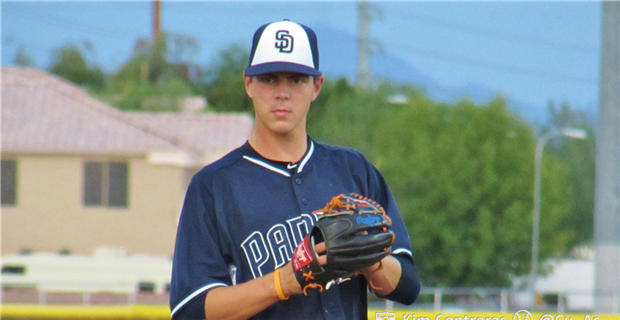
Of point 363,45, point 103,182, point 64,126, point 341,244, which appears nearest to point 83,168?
point 103,182

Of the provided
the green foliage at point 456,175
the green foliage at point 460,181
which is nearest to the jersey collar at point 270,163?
the green foliage at point 456,175

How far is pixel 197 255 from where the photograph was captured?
1967 millimetres

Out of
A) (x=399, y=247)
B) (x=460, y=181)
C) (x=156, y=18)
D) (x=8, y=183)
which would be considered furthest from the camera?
(x=156, y=18)

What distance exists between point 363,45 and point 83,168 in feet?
86.0

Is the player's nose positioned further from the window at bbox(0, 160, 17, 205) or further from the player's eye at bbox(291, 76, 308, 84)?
the window at bbox(0, 160, 17, 205)

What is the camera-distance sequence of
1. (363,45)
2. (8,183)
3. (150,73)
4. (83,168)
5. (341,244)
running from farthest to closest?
(150,73) → (363,45) → (83,168) → (8,183) → (341,244)

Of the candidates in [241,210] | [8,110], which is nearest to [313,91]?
[241,210]

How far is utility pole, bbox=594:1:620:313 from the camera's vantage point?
567 cm

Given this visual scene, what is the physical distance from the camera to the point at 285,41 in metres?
2.00

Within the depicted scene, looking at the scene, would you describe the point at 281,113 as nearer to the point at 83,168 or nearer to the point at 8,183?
the point at 8,183

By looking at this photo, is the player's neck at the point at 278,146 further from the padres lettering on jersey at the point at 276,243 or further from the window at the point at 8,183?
the window at the point at 8,183

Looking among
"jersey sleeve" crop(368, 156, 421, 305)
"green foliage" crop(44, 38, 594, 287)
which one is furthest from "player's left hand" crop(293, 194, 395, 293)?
"green foliage" crop(44, 38, 594, 287)

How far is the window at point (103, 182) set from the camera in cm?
979

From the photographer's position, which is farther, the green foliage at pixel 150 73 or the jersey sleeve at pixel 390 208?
the green foliage at pixel 150 73
